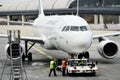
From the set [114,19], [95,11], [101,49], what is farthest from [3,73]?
[114,19]

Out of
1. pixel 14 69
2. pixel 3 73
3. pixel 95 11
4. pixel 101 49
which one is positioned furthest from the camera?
pixel 95 11

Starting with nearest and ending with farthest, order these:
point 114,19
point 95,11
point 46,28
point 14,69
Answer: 1. point 14,69
2. point 46,28
3. point 95,11
4. point 114,19

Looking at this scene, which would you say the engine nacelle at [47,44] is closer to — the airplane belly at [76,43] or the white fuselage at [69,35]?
the white fuselage at [69,35]

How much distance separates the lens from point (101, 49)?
33656 mm

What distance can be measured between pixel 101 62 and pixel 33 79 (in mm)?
10665

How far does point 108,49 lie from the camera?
34094 millimetres

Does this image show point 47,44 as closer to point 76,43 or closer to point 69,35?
point 69,35

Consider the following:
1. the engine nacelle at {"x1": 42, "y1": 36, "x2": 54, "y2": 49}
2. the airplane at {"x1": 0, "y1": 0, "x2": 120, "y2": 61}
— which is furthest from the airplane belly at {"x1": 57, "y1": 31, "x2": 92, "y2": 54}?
the engine nacelle at {"x1": 42, "y1": 36, "x2": 54, "y2": 49}

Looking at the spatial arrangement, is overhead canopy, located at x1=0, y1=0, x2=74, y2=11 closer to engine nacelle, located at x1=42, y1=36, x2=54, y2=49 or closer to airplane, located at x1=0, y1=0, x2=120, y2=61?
engine nacelle, located at x1=42, y1=36, x2=54, y2=49

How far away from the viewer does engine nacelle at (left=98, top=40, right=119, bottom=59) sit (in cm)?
3369

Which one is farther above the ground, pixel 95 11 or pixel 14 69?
pixel 95 11

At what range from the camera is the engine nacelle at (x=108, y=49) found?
3369 cm

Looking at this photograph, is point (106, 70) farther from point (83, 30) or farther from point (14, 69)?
point (14, 69)

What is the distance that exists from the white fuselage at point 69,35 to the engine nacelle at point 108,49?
133 inches
